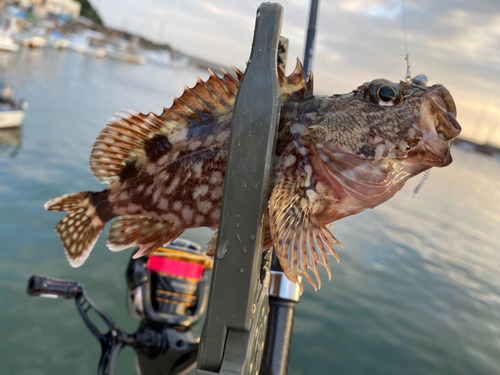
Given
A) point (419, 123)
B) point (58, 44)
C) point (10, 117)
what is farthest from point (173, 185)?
point (58, 44)

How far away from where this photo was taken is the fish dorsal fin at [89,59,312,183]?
1532 mm

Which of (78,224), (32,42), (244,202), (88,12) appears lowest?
(78,224)

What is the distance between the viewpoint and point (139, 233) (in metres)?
1.79

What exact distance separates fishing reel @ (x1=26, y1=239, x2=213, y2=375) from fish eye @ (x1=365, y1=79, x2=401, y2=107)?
2.84m

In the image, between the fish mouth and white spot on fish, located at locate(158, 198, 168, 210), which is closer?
the fish mouth

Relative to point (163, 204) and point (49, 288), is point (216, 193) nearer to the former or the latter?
point (163, 204)

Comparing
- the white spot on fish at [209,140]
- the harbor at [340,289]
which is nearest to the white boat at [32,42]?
the harbor at [340,289]

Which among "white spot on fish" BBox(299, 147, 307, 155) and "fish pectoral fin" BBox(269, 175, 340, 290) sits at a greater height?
"white spot on fish" BBox(299, 147, 307, 155)

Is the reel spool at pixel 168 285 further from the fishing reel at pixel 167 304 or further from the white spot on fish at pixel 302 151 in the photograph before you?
the white spot on fish at pixel 302 151

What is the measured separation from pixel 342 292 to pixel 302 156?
360 inches

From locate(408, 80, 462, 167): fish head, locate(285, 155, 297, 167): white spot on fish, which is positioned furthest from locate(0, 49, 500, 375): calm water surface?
locate(408, 80, 462, 167): fish head

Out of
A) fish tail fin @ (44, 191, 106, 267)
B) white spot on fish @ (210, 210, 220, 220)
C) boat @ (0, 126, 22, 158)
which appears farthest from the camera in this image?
boat @ (0, 126, 22, 158)

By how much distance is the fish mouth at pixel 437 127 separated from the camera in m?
1.37

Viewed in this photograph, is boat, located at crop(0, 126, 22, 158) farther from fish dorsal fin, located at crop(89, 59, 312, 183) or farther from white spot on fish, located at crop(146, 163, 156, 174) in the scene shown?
white spot on fish, located at crop(146, 163, 156, 174)
